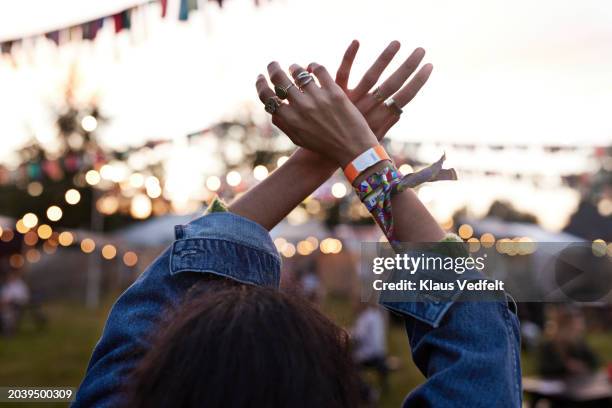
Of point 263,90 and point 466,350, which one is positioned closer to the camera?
point 466,350

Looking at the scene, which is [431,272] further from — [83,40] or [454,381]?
[83,40]

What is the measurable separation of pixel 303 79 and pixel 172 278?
1.22 ft

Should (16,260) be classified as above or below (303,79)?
above

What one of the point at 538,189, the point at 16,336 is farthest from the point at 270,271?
the point at 16,336

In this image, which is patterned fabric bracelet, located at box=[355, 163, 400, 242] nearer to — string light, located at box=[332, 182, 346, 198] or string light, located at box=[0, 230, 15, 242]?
string light, located at box=[332, 182, 346, 198]

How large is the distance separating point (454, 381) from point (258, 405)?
250 mm

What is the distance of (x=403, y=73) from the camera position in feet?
3.47

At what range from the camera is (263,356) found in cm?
73

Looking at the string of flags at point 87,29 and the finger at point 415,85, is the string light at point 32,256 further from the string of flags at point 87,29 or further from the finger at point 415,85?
the finger at point 415,85

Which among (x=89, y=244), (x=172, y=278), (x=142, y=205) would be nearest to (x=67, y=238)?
(x=89, y=244)

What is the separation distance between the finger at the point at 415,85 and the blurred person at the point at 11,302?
42.8 ft

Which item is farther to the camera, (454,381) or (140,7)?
(140,7)

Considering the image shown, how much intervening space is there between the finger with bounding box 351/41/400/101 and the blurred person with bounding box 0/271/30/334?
13.0 metres

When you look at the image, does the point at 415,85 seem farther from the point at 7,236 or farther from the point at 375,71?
the point at 7,236
